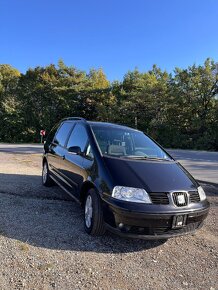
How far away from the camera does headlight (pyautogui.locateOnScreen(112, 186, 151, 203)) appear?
363 centimetres

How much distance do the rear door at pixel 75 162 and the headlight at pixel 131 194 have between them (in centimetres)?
100

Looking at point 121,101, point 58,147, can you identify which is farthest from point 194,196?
point 121,101

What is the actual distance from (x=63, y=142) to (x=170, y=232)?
307 cm

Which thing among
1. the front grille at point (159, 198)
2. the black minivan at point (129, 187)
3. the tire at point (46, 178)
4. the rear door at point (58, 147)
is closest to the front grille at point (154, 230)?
the black minivan at point (129, 187)

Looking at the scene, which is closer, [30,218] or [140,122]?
[30,218]

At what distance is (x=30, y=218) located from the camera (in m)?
4.71

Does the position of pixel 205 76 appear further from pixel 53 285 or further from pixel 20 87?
pixel 53 285

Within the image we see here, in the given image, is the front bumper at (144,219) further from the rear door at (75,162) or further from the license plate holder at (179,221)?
the rear door at (75,162)

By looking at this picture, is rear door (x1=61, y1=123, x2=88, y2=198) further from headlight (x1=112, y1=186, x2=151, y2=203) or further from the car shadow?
headlight (x1=112, y1=186, x2=151, y2=203)

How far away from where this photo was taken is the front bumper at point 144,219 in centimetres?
354

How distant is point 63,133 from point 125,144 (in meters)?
1.73

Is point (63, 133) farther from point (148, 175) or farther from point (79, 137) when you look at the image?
point (148, 175)

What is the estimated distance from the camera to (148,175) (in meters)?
3.97

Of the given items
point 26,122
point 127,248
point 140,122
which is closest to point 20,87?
point 26,122
